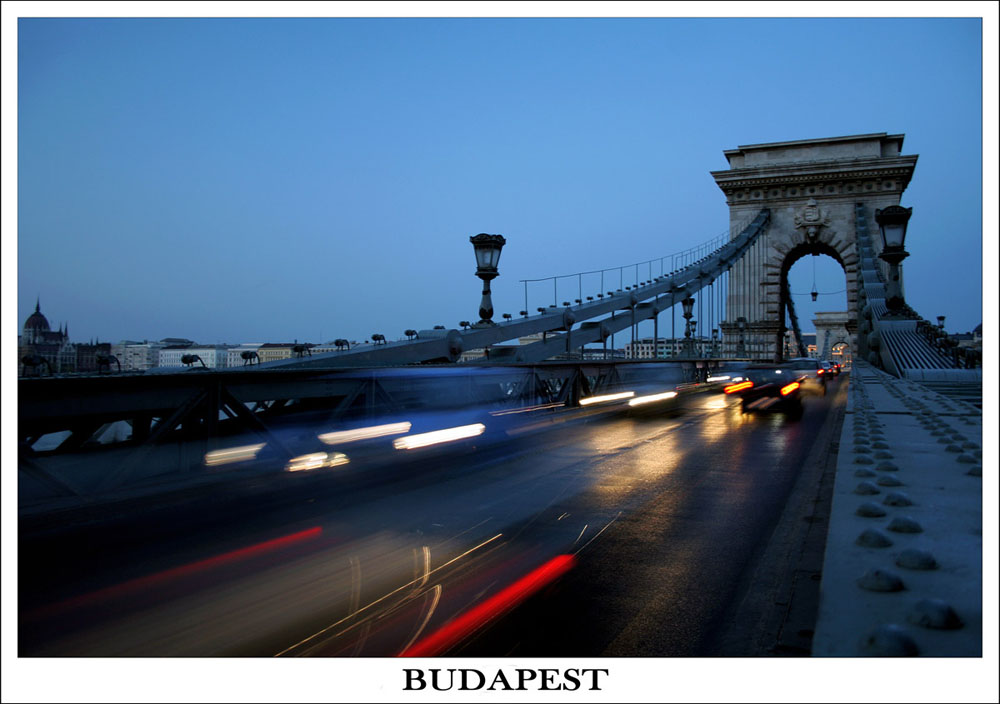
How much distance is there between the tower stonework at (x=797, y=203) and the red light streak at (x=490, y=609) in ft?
154

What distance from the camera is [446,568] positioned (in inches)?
171

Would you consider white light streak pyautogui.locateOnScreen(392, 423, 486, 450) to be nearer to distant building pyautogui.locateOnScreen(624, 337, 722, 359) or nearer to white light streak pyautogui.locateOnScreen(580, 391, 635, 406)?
white light streak pyautogui.locateOnScreen(580, 391, 635, 406)

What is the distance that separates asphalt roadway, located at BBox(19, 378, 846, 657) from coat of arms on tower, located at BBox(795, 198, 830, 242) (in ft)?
155

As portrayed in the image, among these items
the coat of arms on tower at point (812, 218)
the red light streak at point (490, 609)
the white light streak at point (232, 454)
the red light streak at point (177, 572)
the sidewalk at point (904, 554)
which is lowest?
the red light streak at point (177, 572)

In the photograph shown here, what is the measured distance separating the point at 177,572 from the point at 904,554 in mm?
3919

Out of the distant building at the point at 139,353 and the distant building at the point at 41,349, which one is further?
the distant building at the point at 139,353

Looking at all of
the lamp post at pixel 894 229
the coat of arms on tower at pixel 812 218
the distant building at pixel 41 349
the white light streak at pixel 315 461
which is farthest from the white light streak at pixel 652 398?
the coat of arms on tower at pixel 812 218

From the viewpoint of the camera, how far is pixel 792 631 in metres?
3.05

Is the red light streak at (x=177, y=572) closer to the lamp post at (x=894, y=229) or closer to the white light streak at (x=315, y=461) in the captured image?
the white light streak at (x=315, y=461)

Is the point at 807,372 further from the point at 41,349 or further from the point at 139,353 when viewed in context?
the point at 41,349

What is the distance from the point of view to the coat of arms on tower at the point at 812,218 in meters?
50.3

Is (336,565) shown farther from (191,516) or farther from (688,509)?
(688,509)

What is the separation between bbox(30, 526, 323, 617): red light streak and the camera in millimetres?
3817

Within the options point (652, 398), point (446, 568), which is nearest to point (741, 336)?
point (652, 398)
